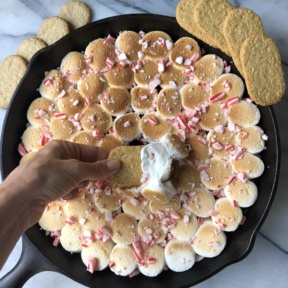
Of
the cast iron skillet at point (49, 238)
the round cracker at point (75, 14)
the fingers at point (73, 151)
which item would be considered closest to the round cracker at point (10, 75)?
the cast iron skillet at point (49, 238)

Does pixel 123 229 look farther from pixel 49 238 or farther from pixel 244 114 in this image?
pixel 244 114

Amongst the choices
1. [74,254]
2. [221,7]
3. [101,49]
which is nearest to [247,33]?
[221,7]

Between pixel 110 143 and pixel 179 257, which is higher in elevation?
pixel 110 143

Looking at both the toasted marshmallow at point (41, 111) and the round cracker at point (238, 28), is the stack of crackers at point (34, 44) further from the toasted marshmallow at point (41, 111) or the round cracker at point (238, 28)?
the round cracker at point (238, 28)

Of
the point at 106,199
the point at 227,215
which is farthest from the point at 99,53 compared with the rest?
the point at 227,215

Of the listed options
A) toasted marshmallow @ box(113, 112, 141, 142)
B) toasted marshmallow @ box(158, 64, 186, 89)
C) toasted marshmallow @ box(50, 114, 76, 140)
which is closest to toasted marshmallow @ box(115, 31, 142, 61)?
toasted marshmallow @ box(158, 64, 186, 89)

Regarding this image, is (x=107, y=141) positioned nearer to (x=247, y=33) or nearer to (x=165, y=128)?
(x=165, y=128)
